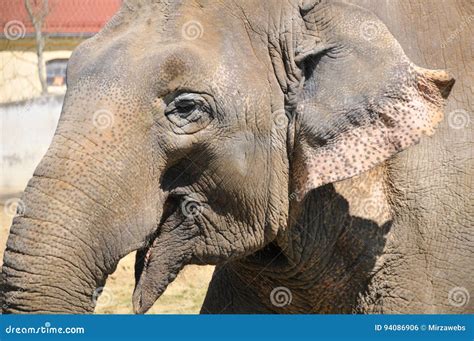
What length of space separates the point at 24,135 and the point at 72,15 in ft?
5.51

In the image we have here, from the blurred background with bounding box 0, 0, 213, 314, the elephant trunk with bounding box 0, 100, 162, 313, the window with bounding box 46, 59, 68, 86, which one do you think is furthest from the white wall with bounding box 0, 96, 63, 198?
the elephant trunk with bounding box 0, 100, 162, 313

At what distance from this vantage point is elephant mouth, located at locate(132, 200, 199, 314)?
3158 mm

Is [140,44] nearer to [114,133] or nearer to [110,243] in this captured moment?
[114,133]

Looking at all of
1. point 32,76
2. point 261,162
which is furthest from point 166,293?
point 261,162

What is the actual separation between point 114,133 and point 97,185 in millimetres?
161

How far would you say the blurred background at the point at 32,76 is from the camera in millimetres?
9023

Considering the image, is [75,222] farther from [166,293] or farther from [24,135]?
[24,135]

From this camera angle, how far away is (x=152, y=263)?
10.4 ft

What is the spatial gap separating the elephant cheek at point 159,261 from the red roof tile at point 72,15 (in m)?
6.70

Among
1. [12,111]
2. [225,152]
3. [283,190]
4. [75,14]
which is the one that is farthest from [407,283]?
[75,14]

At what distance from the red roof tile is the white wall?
2.84 ft

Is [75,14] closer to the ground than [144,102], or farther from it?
closer to the ground

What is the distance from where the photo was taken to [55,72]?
10203 mm

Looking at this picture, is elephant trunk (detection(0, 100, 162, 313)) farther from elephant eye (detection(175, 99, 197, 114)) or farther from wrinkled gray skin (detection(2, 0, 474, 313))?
elephant eye (detection(175, 99, 197, 114))
